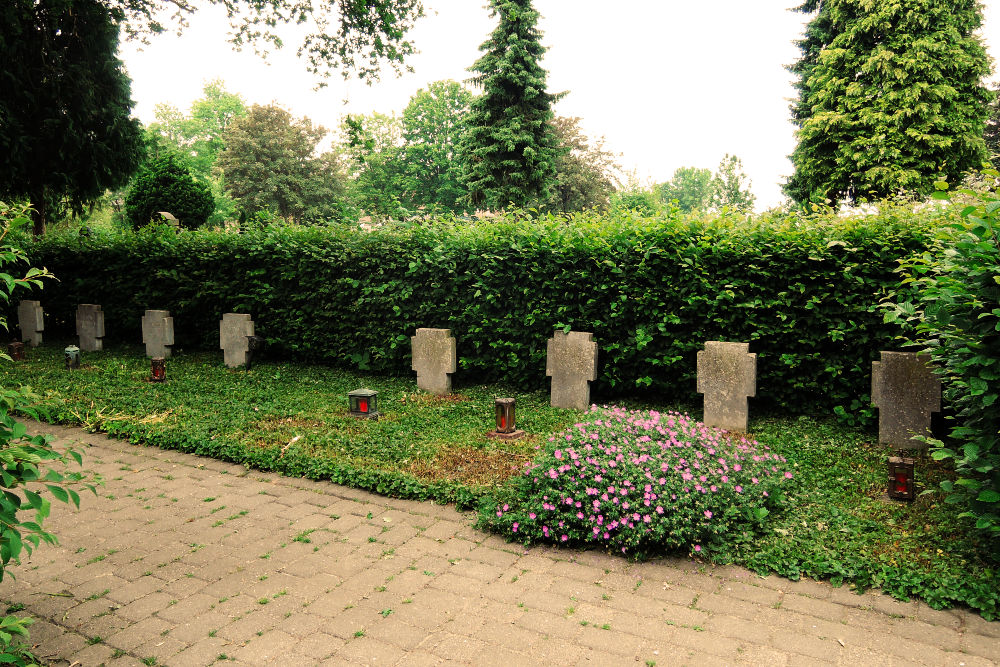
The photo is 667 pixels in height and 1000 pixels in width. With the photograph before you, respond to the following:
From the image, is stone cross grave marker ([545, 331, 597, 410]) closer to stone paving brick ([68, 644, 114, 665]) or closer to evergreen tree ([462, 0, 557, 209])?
stone paving brick ([68, 644, 114, 665])

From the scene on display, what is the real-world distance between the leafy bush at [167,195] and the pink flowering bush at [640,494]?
17.3m

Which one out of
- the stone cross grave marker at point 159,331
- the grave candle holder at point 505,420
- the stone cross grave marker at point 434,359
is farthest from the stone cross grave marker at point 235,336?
the grave candle holder at point 505,420

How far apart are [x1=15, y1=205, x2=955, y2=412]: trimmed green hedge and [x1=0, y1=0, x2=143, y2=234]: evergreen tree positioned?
171 inches

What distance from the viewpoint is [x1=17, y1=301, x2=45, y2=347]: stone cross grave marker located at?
12570mm

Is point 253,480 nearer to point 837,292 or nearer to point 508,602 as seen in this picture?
point 508,602

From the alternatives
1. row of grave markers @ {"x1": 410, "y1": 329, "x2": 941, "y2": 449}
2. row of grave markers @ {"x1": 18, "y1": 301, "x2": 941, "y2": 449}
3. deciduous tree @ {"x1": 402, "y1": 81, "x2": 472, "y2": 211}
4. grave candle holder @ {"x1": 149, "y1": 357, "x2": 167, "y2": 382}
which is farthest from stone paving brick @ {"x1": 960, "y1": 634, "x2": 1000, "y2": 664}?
deciduous tree @ {"x1": 402, "y1": 81, "x2": 472, "y2": 211}

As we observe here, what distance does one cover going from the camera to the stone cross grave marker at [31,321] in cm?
1257

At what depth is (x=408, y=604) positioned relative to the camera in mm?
3445

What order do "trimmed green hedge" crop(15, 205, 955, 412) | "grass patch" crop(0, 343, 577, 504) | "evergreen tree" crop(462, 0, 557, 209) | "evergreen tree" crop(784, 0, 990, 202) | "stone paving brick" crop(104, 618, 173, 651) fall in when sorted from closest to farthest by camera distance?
1. "stone paving brick" crop(104, 618, 173, 651)
2. "grass patch" crop(0, 343, 577, 504)
3. "trimmed green hedge" crop(15, 205, 955, 412)
4. "evergreen tree" crop(784, 0, 990, 202)
5. "evergreen tree" crop(462, 0, 557, 209)

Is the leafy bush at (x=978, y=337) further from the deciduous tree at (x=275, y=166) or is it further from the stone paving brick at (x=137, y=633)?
the deciduous tree at (x=275, y=166)

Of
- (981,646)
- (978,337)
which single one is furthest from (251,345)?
(981,646)

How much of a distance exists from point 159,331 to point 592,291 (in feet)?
26.0

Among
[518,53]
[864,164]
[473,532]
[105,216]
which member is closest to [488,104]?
[518,53]

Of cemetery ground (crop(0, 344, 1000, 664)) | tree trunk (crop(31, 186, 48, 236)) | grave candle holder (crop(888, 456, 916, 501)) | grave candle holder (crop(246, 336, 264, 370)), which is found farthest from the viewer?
tree trunk (crop(31, 186, 48, 236))
